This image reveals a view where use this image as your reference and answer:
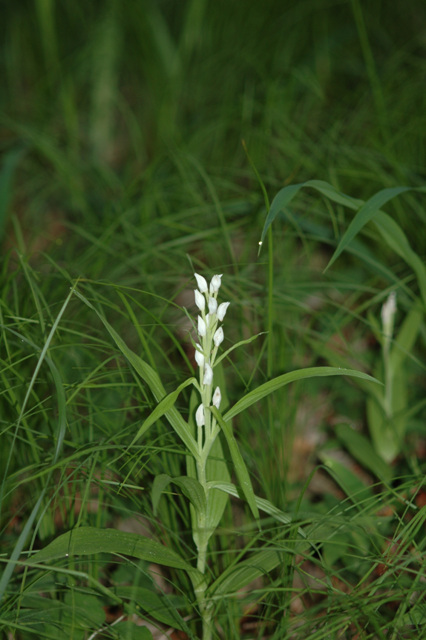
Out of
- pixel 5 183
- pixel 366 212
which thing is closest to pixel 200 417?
pixel 366 212

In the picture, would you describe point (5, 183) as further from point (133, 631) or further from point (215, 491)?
point (133, 631)

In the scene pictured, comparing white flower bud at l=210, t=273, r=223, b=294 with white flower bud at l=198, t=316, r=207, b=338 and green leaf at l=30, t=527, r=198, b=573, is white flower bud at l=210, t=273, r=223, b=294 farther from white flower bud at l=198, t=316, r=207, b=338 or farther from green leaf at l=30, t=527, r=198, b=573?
green leaf at l=30, t=527, r=198, b=573

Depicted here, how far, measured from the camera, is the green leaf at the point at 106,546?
88cm

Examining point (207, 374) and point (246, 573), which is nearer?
point (207, 374)

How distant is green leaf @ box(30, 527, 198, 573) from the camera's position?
2.87ft

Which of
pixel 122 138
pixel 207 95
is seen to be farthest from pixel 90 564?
pixel 122 138

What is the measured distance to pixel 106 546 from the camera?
2.94 feet

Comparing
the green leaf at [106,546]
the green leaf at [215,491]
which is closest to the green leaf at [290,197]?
the green leaf at [215,491]

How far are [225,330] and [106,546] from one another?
0.72 m

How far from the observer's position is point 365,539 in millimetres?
1197

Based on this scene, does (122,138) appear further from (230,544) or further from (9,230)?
(230,544)

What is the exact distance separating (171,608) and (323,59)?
2.18m

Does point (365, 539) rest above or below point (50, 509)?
below

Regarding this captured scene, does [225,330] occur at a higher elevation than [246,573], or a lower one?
higher
